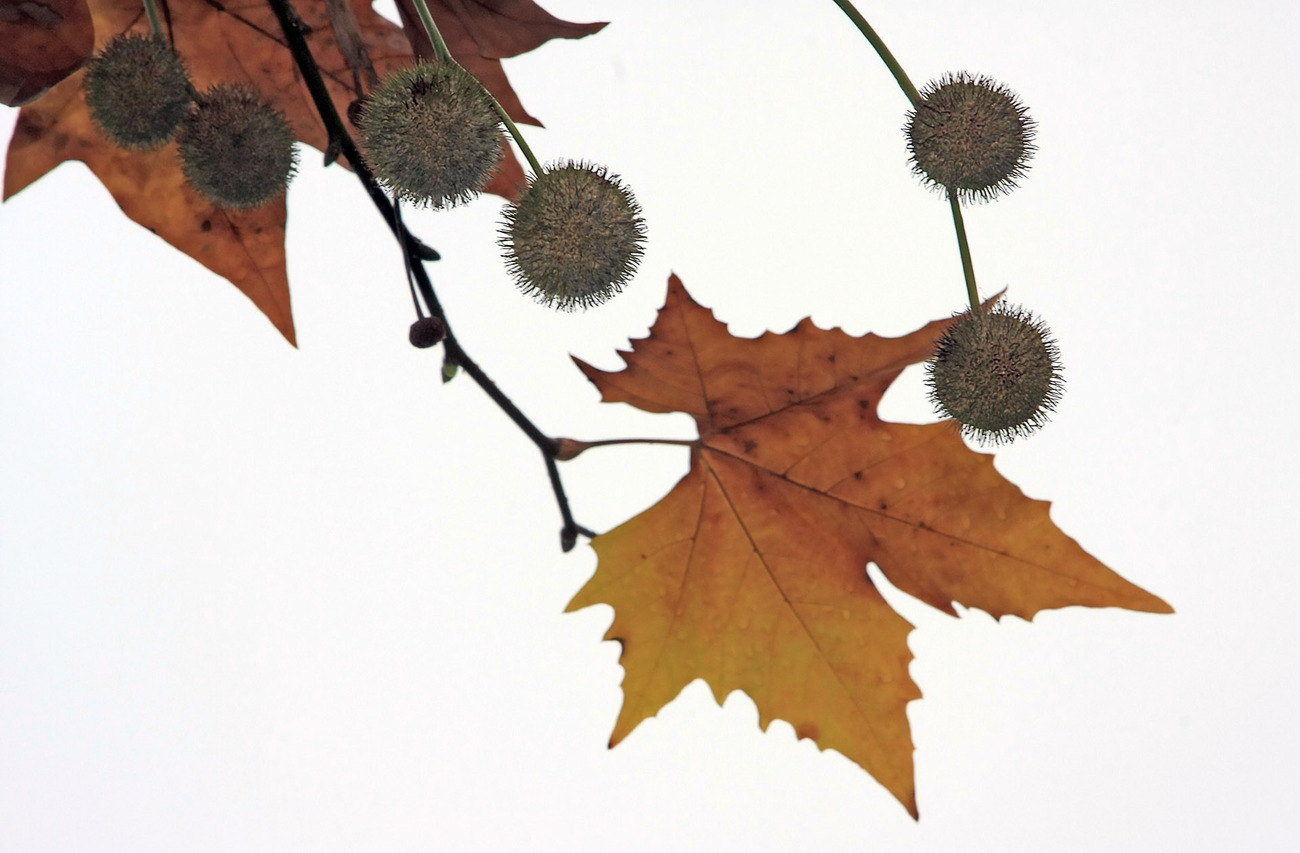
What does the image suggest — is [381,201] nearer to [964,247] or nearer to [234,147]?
[234,147]

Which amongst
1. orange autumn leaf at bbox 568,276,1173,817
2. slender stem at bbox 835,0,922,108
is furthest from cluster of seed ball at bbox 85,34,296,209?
slender stem at bbox 835,0,922,108

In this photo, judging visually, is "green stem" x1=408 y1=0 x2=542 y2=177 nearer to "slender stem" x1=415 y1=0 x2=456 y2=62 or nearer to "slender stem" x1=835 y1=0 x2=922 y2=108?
"slender stem" x1=415 y1=0 x2=456 y2=62

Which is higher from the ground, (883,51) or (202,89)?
(202,89)

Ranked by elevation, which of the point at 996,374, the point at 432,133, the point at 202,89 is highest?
the point at 202,89

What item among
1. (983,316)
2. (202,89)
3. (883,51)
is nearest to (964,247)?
(983,316)

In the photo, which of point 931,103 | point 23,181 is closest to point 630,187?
point 931,103
